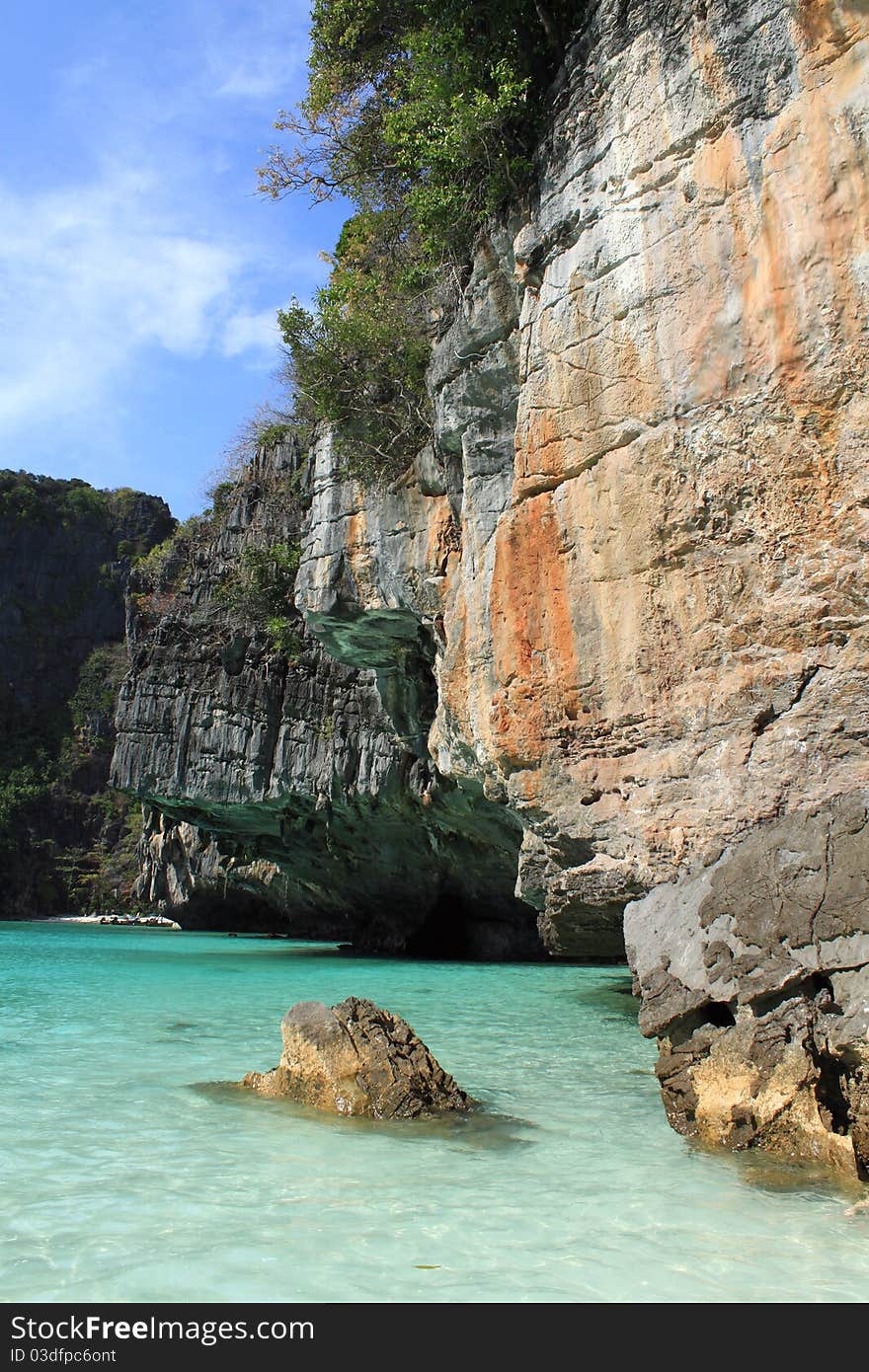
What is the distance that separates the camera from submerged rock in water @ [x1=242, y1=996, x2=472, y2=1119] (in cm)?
575

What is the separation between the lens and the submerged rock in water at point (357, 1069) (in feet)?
18.9

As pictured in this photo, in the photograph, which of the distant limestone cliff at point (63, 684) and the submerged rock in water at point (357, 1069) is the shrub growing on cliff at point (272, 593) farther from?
the distant limestone cliff at point (63, 684)

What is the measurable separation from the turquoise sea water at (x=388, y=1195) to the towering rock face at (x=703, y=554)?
84cm

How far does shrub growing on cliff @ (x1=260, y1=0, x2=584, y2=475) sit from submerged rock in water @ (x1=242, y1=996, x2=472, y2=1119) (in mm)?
7950

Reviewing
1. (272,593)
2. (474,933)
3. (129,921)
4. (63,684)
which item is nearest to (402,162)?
(272,593)

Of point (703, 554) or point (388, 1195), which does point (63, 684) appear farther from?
point (388, 1195)

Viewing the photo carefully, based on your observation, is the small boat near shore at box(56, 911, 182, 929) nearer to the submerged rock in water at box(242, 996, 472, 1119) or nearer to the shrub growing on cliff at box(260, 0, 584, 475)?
the shrub growing on cliff at box(260, 0, 584, 475)

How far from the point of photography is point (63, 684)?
6278cm

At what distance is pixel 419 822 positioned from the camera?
Answer: 22.2 m

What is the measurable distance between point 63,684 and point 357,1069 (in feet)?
202

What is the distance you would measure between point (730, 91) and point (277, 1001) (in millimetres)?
10408

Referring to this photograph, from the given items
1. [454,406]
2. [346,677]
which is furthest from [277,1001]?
[346,677]

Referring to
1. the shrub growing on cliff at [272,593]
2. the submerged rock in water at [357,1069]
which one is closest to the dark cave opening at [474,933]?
the shrub growing on cliff at [272,593]
